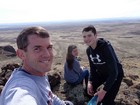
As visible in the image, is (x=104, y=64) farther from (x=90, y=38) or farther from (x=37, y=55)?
(x=37, y=55)

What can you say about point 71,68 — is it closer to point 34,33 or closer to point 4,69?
point 4,69

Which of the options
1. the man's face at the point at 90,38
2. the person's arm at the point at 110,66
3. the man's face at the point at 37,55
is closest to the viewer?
the man's face at the point at 37,55

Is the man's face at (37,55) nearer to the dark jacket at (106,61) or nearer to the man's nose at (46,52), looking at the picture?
the man's nose at (46,52)

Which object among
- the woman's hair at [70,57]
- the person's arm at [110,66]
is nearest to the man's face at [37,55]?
the person's arm at [110,66]

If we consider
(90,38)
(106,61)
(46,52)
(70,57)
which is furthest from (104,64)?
(46,52)

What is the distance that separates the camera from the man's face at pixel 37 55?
2.12 metres

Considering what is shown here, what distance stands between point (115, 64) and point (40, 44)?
3343 millimetres

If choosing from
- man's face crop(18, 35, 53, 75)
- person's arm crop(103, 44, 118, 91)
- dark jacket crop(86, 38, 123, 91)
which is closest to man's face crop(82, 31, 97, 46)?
dark jacket crop(86, 38, 123, 91)

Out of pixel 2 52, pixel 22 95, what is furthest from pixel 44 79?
pixel 2 52

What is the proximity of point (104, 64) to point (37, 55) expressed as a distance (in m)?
3.38

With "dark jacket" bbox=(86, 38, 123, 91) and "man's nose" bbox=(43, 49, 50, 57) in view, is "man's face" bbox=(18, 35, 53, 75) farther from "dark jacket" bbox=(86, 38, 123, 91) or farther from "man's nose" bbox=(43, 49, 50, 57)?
"dark jacket" bbox=(86, 38, 123, 91)

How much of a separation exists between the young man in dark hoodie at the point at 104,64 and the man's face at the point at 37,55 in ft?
10.4

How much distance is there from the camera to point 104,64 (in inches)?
211

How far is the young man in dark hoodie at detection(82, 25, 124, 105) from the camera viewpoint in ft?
17.2
